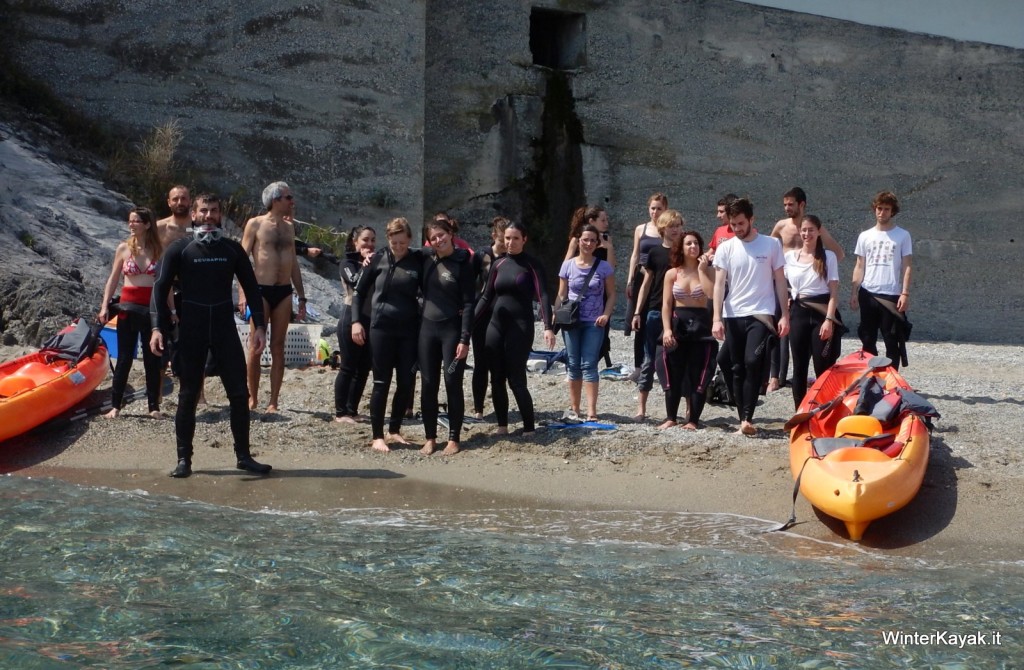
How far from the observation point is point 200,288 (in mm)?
6992

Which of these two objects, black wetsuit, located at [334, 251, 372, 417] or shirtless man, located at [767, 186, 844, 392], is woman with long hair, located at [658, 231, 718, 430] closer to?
shirtless man, located at [767, 186, 844, 392]

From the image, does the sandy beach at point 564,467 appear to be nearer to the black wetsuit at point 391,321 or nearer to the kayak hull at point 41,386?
the kayak hull at point 41,386

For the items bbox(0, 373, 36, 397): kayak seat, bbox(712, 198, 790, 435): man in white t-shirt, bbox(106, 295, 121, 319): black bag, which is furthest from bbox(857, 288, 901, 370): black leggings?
bbox(0, 373, 36, 397): kayak seat

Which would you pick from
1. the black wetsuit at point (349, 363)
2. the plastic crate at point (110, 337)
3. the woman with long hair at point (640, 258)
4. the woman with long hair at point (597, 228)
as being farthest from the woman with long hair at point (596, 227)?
the plastic crate at point (110, 337)

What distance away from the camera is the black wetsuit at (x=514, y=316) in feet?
25.2

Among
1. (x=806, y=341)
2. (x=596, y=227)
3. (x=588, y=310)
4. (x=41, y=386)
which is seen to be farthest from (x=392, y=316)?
(x=806, y=341)

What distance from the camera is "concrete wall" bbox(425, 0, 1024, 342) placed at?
1683 cm

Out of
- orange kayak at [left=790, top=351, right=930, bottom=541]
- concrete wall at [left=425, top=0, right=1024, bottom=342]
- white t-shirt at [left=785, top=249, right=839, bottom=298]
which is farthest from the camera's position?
concrete wall at [left=425, top=0, right=1024, bottom=342]

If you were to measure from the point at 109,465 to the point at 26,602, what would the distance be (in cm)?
260

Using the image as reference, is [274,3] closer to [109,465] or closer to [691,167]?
[691,167]

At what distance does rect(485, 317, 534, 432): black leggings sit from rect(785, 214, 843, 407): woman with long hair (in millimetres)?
1781

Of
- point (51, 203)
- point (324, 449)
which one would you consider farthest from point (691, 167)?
point (324, 449)

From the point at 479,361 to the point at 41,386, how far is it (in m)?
2.98

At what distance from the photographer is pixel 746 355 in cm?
728
